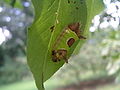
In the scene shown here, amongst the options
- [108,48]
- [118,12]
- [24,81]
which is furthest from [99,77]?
[118,12]

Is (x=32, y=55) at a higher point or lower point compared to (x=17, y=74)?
lower

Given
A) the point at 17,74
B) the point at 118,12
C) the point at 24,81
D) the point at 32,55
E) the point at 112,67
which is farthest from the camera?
the point at 24,81

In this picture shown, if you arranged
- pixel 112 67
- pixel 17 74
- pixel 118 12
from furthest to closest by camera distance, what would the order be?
1. pixel 17 74
2. pixel 112 67
3. pixel 118 12

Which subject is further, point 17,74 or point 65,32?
point 17,74

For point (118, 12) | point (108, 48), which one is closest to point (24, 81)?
point (108, 48)

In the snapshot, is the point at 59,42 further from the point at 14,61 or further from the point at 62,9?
the point at 14,61

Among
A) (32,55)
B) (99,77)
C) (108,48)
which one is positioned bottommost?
(32,55)
